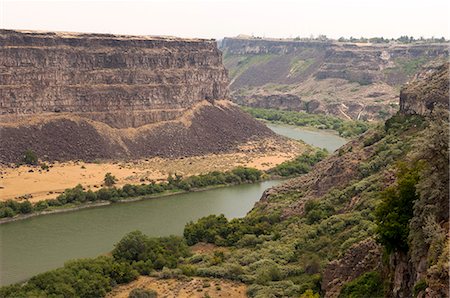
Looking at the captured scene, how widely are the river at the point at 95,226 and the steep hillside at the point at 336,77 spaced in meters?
67.4

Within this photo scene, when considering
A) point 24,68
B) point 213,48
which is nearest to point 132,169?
point 24,68

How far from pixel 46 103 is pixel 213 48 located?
107 feet

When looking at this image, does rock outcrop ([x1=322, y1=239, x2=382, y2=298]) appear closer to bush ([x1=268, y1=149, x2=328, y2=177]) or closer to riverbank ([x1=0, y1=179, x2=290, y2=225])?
riverbank ([x1=0, y1=179, x2=290, y2=225])

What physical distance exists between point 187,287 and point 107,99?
5329 centimetres

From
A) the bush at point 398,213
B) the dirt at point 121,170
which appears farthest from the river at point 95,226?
the bush at point 398,213

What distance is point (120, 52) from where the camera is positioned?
87375 mm

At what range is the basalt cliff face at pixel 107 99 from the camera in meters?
78.8

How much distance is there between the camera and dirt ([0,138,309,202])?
6612cm

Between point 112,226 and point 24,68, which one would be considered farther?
point 24,68

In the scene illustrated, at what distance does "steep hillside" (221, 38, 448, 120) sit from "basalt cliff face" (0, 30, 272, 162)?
4433 cm

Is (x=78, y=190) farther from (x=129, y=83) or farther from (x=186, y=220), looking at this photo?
(x=129, y=83)

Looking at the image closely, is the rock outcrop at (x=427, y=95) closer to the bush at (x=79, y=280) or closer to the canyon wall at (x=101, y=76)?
the bush at (x=79, y=280)

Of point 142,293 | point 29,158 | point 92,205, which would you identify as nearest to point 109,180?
point 92,205

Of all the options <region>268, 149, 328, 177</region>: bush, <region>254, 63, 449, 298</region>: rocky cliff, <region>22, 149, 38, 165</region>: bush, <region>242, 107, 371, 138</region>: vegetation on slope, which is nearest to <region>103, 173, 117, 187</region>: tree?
<region>22, 149, 38, 165</region>: bush
